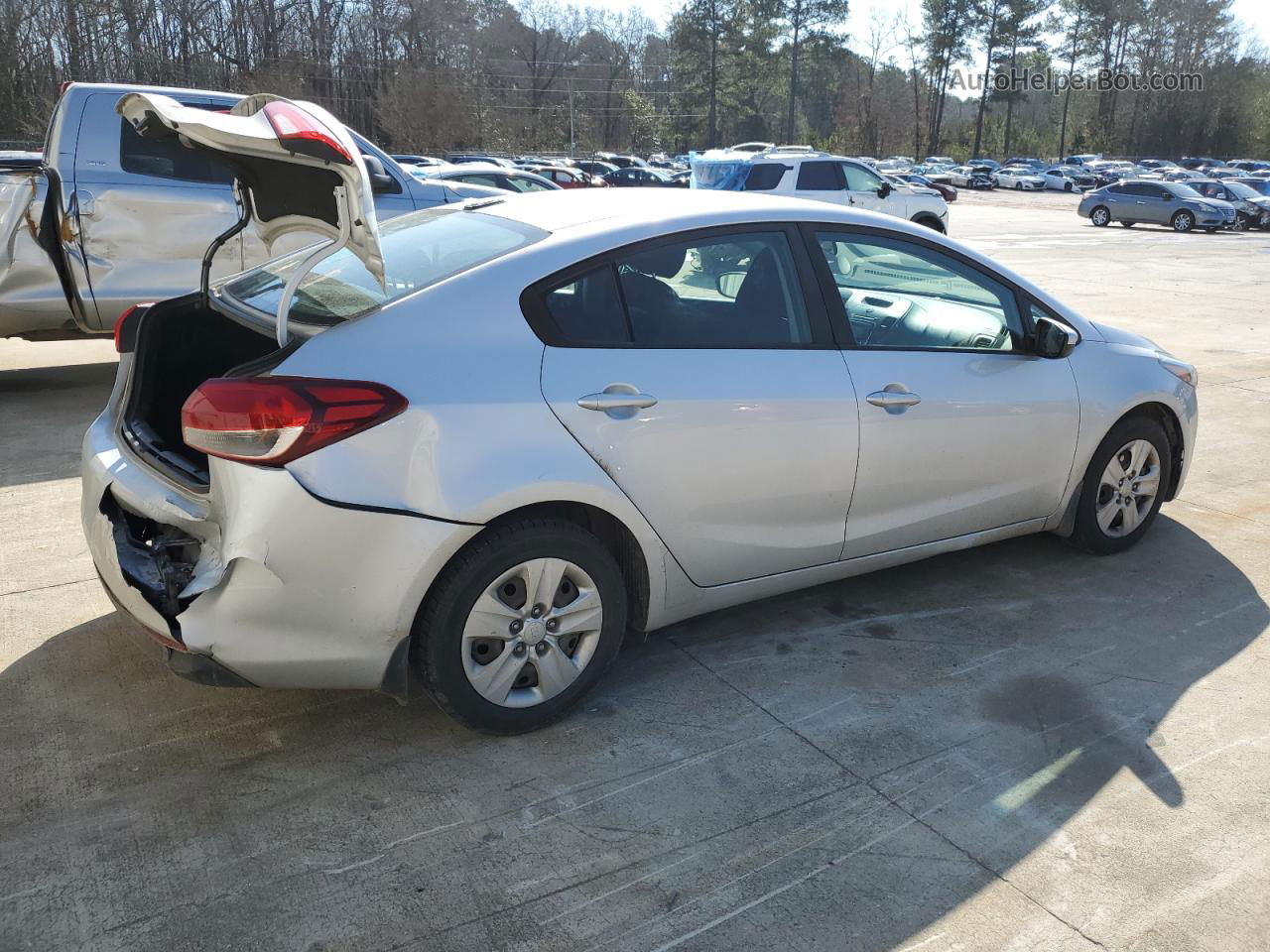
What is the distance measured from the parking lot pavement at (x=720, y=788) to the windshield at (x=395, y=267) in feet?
3.84

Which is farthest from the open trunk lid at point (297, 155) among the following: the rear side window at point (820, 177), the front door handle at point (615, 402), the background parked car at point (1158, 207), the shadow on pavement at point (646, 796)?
the background parked car at point (1158, 207)

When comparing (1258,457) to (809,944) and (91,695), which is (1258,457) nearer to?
(809,944)

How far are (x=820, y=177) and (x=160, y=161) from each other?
48.4 feet

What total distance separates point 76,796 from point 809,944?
1.98 metres

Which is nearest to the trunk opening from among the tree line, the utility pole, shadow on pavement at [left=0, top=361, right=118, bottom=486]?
shadow on pavement at [left=0, top=361, right=118, bottom=486]

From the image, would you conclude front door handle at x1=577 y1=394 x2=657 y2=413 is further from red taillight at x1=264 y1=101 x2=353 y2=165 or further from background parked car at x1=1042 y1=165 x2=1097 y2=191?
background parked car at x1=1042 y1=165 x2=1097 y2=191

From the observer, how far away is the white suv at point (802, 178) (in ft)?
65.4

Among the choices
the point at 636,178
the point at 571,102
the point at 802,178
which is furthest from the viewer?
the point at 571,102

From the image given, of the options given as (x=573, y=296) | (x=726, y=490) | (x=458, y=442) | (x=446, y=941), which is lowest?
(x=446, y=941)

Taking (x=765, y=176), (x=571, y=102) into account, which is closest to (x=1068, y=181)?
(x=571, y=102)

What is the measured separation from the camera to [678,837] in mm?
2838

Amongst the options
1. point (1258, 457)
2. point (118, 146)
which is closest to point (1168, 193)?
point (1258, 457)

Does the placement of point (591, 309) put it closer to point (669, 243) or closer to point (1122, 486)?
point (669, 243)

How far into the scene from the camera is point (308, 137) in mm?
2766
